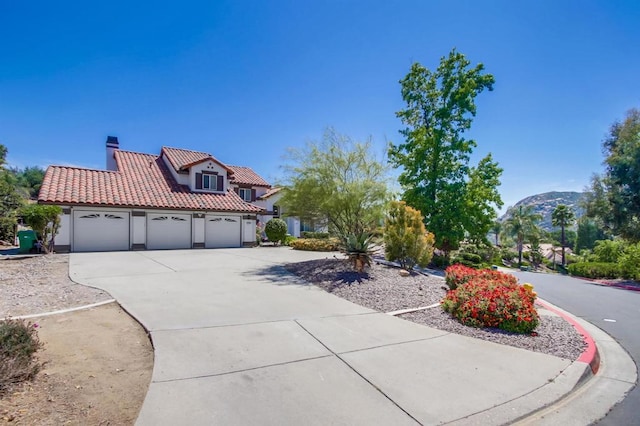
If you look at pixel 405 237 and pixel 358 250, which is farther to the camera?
pixel 405 237

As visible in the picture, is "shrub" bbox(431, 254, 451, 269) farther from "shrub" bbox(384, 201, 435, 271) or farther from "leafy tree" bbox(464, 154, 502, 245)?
"shrub" bbox(384, 201, 435, 271)

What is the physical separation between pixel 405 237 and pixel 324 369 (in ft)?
26.7

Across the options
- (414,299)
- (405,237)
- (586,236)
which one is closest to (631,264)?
(405,237)

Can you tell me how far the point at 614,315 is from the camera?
26.6 ft

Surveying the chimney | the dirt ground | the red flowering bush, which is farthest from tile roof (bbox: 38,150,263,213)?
the red flowering bush

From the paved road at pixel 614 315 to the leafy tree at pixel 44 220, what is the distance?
1990cm

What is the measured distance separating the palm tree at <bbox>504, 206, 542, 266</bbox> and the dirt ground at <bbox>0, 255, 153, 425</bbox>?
5248 cm

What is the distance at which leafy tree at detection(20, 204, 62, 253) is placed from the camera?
14906mm

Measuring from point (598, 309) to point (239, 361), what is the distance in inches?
386

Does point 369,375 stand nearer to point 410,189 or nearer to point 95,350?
point 95,350

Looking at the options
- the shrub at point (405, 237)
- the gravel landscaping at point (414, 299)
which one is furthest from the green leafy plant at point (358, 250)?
the shrub at point (405, 237)

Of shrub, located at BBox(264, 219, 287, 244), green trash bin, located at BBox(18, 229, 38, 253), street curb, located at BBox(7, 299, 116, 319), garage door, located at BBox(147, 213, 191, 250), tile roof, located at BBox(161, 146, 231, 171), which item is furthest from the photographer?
shrub, located at BBox(264, 219, 287, 244)

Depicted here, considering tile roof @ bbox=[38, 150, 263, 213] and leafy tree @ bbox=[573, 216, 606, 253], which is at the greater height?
tile roof @ bbox=[38, 150, 263, 213]

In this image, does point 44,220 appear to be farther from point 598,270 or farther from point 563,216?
point 563,216
